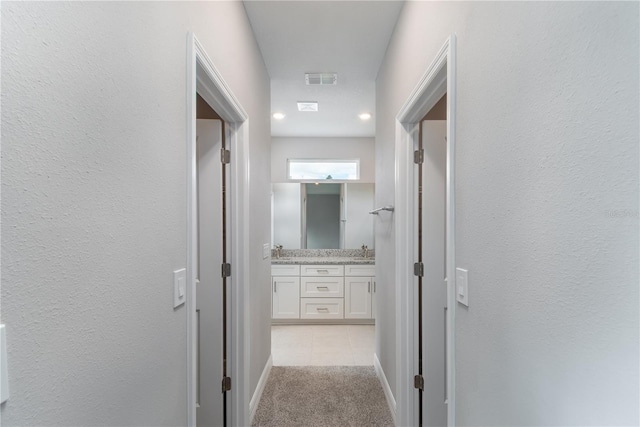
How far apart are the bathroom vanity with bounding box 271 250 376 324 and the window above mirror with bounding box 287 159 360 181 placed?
4.18 ft

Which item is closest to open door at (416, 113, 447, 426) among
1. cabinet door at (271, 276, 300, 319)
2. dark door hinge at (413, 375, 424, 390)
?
dark door hinge at (413, 375, 424, 390)

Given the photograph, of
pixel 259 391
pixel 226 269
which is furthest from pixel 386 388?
pixel 226 269

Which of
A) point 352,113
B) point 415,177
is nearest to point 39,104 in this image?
point 415,177

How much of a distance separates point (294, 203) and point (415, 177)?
2.85 metres

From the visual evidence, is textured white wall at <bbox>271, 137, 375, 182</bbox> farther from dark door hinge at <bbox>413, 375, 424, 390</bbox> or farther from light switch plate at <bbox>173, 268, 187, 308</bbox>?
light switch plate at <bbox>173, 268, 187, 308</bbox>

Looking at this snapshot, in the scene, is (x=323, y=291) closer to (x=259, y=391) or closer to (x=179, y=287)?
(x=259, y=391)

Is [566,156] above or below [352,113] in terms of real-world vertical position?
below

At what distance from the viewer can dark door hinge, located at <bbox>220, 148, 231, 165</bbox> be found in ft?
6.37

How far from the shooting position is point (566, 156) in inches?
24.3

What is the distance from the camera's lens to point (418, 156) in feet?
6.32

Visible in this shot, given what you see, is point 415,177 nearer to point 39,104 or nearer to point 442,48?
point 442,48

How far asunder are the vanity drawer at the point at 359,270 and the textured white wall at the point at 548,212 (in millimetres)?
3055

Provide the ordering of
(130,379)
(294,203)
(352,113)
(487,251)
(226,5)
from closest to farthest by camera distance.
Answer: (130,379)
(487,251)
(226,5)
(352,113)
(294,203)

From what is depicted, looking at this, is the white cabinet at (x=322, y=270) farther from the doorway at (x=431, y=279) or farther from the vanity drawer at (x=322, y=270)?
the doorway at (x=431, y=279)
